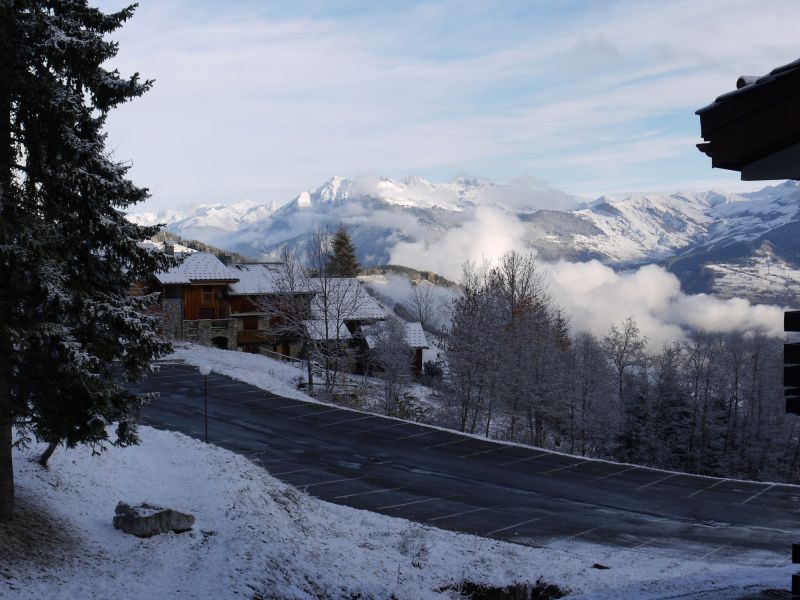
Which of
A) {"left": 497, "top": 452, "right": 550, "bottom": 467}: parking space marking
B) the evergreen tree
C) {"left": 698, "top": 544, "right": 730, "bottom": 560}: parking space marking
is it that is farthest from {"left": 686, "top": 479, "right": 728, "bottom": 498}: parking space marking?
the evergreen tree

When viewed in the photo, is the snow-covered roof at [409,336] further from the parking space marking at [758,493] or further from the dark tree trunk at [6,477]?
the dark tree trunk at [6,477]

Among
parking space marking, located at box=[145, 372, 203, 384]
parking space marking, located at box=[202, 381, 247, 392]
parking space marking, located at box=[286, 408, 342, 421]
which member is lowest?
parking space marking, located at box=[286, 408, 342, 421]

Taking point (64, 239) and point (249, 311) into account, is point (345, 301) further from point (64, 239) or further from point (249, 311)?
point (64, 239)

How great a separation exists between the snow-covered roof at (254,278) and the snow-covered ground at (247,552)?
143 feet

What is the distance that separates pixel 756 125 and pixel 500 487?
18389 millimetres

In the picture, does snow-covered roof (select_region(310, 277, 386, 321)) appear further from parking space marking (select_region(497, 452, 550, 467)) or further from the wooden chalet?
the wooden chalet

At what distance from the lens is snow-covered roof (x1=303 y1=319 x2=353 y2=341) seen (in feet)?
160

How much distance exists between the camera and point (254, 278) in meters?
64.2

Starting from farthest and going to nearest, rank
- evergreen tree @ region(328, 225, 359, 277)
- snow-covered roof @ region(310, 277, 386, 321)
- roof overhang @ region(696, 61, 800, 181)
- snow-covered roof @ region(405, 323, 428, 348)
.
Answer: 1. evergreen tree @ region(328, 225, 359, 277)
2. snow-covered roof @ region(405, 323, 428, 348)
3. snow-covered roof @ region(310, 277, 386, 321)
4. roof overhang @ region(696, 61, 800, 181)

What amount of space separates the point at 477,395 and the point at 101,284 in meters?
36.9

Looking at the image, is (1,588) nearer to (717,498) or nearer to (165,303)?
(717,498)

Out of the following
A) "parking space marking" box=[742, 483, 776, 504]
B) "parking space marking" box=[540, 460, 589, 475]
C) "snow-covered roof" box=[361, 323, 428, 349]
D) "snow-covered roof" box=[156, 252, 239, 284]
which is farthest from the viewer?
"snow-covered roof" box=[361, 323, 428, 349]

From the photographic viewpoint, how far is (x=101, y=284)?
12.1 metres

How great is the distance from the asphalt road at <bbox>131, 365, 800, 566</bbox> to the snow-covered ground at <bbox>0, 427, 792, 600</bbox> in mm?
1554
